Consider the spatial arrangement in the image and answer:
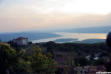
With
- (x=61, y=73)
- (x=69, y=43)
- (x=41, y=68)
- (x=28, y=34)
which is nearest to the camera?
(x=41, y=68)

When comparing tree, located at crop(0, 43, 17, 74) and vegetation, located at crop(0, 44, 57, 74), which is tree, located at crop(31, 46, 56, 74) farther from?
tree, located at crop(0, 43, 17, 74)

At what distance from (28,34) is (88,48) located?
1139cm

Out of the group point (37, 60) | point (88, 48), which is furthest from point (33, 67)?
point (88, 48)

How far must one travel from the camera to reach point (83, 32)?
903 inches

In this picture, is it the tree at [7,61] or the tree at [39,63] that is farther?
the tree at [7,61]

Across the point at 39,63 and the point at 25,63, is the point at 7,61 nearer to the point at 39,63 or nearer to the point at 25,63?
the point at 25,63


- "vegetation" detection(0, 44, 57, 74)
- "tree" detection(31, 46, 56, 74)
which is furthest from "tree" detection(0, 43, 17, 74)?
"tree" detection(31, 46, 56, 74)

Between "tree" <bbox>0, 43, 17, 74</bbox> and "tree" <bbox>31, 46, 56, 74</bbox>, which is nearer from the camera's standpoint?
"tree" <bbox>31, 46, 56, 74</bbox>

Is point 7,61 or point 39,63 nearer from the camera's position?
point 39,63

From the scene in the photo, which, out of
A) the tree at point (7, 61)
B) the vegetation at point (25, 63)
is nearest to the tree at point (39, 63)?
the vegetation at point (25, 63)

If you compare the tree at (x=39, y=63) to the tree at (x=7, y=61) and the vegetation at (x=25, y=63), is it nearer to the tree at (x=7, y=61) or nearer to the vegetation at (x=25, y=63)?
the vegetation at (x=25, y=63)

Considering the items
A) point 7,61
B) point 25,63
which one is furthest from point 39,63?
point 7,61

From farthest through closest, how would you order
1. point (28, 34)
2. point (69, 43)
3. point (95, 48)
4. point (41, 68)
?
point (28, 34)
point (69, 43)
point (95, 48)
point (41, 68)

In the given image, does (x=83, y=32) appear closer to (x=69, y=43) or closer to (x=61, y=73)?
(x=69, y=43)
